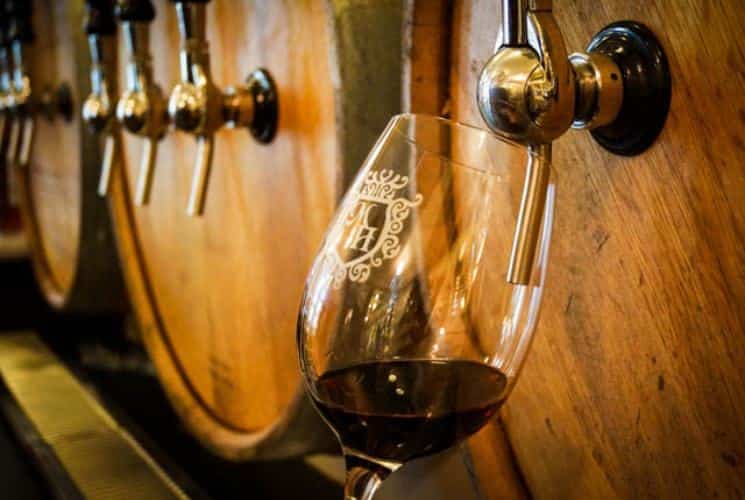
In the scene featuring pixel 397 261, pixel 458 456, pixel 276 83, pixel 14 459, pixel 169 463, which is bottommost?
pixel 14 459

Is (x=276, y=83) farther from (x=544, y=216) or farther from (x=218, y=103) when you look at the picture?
(x=544, y=216)

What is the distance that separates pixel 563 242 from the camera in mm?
531

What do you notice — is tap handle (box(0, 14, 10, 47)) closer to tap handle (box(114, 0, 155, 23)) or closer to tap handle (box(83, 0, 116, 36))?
tap handle (box(83, 0, 116, 36))

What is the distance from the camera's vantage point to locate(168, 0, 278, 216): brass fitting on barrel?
863 millimetres

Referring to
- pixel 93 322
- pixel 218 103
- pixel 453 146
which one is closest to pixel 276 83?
pixel 218 103

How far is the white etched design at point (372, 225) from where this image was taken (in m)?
0.49

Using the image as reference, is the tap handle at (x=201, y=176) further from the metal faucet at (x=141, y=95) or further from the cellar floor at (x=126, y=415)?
the cellar floor at (x=126, y=415)

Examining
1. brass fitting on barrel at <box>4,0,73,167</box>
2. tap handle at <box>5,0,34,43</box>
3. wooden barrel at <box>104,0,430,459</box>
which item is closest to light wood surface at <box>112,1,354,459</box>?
wooden barrel at <box>104,0,430,459</box>

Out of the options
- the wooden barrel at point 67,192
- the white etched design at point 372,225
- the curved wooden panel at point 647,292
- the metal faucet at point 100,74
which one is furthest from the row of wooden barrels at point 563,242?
the wooden barrel at point 67,192

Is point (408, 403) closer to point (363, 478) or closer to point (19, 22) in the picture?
point (363, 478)

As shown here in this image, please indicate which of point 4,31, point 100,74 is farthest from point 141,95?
point 4,31

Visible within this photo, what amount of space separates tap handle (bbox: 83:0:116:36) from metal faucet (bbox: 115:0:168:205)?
0.43 feet

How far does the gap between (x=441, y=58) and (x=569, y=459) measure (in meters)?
0.27

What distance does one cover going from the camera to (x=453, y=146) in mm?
492
